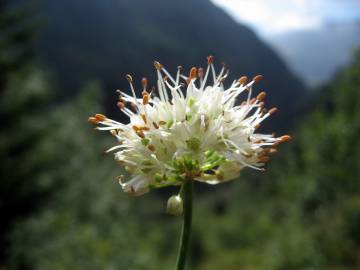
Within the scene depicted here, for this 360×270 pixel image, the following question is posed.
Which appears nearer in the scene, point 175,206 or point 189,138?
point 175,206

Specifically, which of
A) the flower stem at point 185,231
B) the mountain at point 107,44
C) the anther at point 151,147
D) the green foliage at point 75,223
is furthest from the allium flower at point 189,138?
the mountain at point 107,44

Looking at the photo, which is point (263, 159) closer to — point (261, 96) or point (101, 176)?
point (261, 96)

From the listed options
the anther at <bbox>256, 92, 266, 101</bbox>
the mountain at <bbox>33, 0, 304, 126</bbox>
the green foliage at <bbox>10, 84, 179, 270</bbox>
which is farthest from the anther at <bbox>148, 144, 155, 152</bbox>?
the mountain at <bbox>33, 0, 304, 126</bbox>

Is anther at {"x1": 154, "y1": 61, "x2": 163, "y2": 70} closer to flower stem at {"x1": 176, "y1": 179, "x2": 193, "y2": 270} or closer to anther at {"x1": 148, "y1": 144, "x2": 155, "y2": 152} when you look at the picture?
anther at {"x1": 148, "y1": 144, "x2": 155, "y2": 152}

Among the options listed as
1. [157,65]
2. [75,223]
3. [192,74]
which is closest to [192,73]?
[192,74]

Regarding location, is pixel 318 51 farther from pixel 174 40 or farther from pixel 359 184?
pixel 174 40

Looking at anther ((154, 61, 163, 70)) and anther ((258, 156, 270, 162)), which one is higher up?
anther ((154, 61, 163, 70))

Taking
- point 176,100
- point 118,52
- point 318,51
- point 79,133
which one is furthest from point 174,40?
point 176,100
